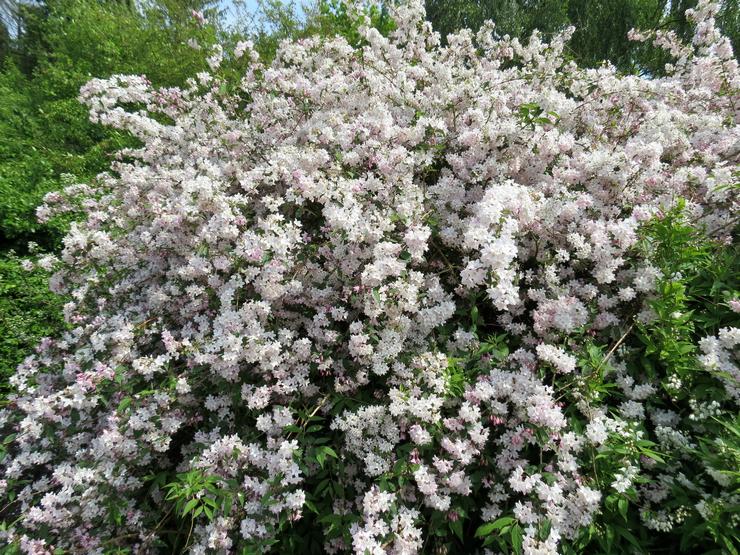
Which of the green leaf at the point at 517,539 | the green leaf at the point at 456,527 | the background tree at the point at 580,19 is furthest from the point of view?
the background tree at the point at 580,19

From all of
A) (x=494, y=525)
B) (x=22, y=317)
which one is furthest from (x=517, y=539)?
(x=22, y=317)

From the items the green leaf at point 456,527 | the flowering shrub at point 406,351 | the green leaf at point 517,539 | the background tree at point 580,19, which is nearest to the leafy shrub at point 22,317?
the flowering shrub at point 406,351

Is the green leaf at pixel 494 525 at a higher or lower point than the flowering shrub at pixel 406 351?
lower

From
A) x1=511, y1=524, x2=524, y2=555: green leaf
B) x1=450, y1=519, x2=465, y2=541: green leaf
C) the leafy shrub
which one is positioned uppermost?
the leafy shrub

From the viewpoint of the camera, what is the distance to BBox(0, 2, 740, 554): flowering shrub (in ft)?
7.14

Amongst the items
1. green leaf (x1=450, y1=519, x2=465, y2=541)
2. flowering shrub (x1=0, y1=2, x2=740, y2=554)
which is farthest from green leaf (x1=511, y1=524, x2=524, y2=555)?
green leaf (x1=450, y1=519, x2=465, y2=541)

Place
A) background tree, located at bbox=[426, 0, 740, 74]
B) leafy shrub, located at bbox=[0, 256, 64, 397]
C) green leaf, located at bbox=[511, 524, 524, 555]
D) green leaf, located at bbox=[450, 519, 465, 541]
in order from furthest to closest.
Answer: background tree, located at bbox=[426, 0, 740, 74], leafy shrub, located at bbox=[0, 256, 64, 397], green leaf, located at bbox=[450, 519, 465, 541], green leaf, located at bbox=[511, 524, 524, 555]

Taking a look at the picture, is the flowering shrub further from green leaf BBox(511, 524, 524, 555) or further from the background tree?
the background tree

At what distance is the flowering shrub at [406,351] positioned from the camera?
2178 millimetres

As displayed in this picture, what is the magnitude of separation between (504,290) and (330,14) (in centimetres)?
1505

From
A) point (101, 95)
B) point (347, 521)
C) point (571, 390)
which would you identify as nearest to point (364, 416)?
point (347, 521)

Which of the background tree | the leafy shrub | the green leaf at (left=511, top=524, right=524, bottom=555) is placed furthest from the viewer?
the background tree

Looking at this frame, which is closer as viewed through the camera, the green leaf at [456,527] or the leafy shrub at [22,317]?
the green leaf at [456,527]

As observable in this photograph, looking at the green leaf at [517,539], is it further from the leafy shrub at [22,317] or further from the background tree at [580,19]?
the background tree at [580,19]
